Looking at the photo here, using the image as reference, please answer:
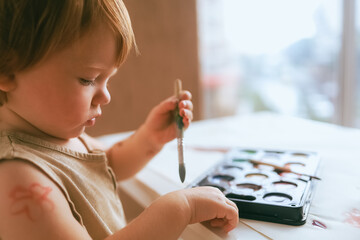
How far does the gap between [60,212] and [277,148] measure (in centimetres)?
47

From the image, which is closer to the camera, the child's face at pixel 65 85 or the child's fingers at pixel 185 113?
the child's face at pixel 65 85

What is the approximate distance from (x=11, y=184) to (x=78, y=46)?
171 millimetres

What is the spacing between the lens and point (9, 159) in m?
0.40

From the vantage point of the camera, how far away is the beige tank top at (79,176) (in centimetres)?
42

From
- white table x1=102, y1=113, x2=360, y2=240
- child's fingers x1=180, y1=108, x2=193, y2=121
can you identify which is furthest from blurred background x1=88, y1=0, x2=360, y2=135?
child's fingers x1=180, y1=108, x2=193, y2=121

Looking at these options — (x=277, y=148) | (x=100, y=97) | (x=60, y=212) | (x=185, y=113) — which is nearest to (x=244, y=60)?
(x=277, y=148)

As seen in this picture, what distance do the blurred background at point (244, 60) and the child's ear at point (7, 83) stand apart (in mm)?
623

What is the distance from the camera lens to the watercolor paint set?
16.7 inches

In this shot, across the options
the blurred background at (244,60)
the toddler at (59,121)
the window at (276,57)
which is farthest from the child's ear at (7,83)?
the window at (276,57)

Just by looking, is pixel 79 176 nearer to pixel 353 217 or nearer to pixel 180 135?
pixel 180 135

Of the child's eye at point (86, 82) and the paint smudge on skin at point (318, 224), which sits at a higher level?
the child's eye at point (86, 82)

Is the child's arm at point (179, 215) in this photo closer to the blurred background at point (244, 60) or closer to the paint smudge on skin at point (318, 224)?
the paint smudge on skin at point (318, 224)

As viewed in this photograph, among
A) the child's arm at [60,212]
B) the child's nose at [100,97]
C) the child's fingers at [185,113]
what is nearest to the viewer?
the child's arm at [60,212]

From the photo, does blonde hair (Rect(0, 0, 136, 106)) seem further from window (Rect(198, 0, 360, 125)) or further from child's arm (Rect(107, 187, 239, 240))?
window (Rect(198, 0, 360, 125))
